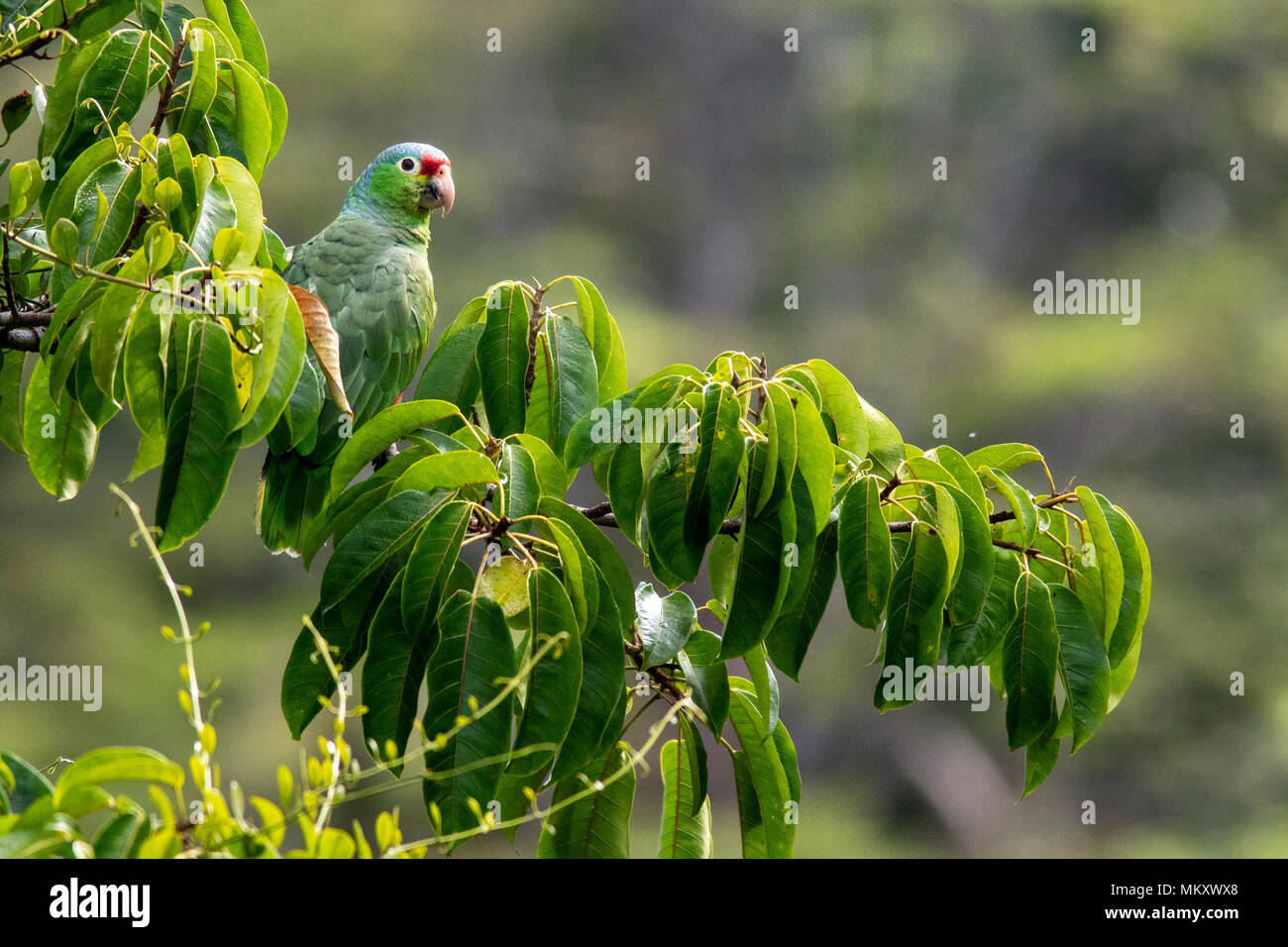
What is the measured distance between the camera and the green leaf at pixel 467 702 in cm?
113

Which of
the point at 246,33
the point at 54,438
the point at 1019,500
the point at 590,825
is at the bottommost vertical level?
the point at 590,825

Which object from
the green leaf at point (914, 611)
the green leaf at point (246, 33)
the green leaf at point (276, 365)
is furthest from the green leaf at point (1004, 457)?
the green leaf at point (246, 33)

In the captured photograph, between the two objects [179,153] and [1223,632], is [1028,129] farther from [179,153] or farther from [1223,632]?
[179,153]

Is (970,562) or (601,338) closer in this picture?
(970,562)

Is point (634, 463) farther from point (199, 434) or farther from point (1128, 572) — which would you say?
point (1128, 572)

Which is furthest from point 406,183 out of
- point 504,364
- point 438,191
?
point 504,364

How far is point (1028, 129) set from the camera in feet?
29.4

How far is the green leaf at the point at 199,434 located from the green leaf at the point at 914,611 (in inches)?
26.9

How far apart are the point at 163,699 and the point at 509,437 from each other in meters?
6.77

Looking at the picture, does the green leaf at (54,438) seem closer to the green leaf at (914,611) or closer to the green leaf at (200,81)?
the green leaf at (200,81)

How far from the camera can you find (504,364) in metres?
1.52

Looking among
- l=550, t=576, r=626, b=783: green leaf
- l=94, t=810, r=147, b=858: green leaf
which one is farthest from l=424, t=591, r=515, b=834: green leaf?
l=94, t=810, r=147, b=858: green leaf

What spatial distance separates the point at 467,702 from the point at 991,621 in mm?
617

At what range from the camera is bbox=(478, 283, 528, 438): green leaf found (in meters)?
1.52
